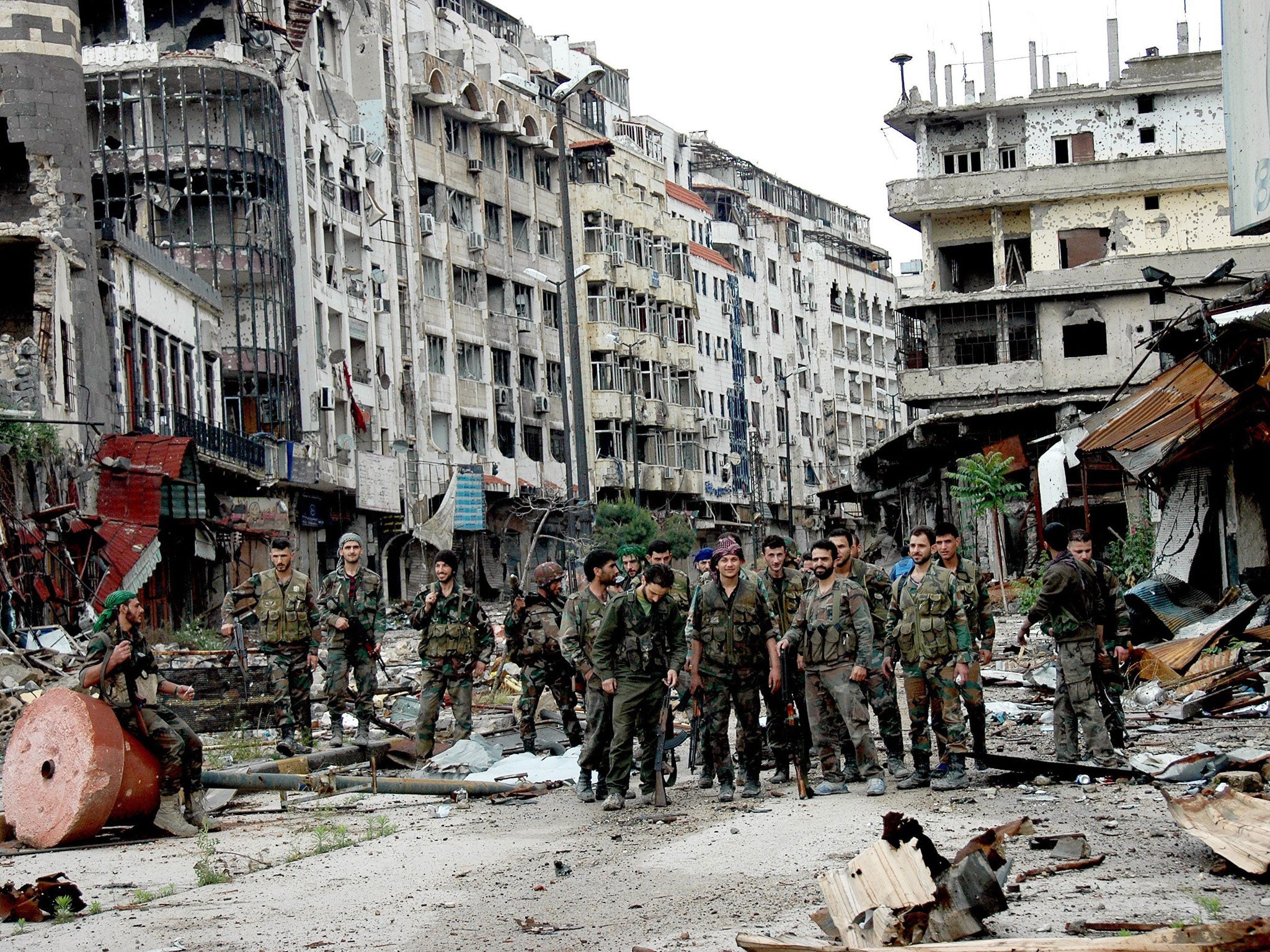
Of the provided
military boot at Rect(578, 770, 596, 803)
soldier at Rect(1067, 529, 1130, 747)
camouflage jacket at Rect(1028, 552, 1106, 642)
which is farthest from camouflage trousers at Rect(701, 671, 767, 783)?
soldier at Rect(1067, 529, 1130, 747)

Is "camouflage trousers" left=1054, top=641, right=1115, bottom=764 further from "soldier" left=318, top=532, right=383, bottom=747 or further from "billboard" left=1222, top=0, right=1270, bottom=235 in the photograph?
"soldier" left=318, top=532, right=383, bottom=747

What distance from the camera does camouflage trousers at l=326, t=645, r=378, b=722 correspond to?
1612cm

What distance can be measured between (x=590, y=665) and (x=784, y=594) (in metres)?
1.57

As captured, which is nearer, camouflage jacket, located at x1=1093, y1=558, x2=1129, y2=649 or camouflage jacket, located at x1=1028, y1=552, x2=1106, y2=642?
camouflage jacket, located at x1=1028, y1=552, x2=1106, y2=642

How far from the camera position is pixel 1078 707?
12102 millimetres

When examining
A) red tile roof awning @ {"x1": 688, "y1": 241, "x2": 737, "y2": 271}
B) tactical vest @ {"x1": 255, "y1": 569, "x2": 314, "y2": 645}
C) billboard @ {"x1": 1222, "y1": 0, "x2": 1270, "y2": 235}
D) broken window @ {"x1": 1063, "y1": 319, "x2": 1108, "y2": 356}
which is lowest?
tactical vest @ {"x1": 255, "y1": 569, "x2": 314, "y2": 645}

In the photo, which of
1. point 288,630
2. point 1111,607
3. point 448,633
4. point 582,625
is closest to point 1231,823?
point 1111,607

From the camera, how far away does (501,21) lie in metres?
75.3

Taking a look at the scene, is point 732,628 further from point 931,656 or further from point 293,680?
point 293,680

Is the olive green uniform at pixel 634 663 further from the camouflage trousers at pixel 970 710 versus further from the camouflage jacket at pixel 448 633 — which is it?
the camouflage jacket at pixel 448 633

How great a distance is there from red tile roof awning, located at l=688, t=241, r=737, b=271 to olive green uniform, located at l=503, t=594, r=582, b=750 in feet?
225

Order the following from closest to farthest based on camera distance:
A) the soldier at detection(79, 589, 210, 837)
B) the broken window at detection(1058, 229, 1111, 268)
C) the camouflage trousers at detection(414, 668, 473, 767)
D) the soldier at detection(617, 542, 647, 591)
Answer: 1. the soldier at detection(79, 589, 210, 837)
2. the soldier at detection(617, 542, 647, 591)
3. the camouflage trousers at detection(414, 668, 473, 767)
4. the broken window at detection(1058, 229, 1111, 268)

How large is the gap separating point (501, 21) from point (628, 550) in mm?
63903

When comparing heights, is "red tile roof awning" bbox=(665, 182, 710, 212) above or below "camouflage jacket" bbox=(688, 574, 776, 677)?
above
